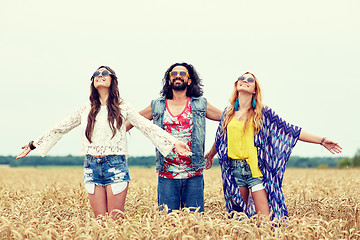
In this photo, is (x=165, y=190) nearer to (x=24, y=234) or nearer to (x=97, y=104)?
(x=97, y=104)

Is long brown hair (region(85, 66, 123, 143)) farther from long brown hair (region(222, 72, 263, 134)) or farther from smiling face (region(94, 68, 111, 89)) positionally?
long brown hair (region(222, 72, 263, 134))

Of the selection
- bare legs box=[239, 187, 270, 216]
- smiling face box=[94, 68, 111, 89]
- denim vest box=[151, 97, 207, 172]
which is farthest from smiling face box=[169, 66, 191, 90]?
bare legs box=[239, 187, 270, 216]

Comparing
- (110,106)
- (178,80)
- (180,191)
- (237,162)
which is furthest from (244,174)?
A: (110,106)

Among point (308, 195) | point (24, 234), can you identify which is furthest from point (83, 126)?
A: point (308, 195)

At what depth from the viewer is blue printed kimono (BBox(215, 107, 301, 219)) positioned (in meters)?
6.11

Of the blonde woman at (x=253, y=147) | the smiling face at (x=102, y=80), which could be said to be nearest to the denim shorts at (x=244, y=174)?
the blonde woman at (x=253, y=147)

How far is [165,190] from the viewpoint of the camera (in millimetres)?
6238

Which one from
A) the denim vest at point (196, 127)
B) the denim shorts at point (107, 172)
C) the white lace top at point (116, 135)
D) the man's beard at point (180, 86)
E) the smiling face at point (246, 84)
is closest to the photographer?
the denim shorts at point (107, 172)

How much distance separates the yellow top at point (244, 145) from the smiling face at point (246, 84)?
0.51 meters

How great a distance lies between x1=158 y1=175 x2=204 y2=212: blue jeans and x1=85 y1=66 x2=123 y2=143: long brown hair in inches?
47.6

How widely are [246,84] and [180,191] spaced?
1.94m

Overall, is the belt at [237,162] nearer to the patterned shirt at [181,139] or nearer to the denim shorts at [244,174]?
the denim shorts at [244,174]

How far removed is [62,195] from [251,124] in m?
5.51

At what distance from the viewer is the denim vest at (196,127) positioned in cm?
621
